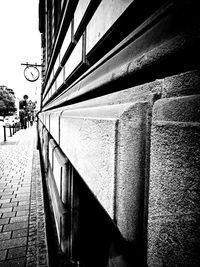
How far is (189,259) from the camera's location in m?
0.35

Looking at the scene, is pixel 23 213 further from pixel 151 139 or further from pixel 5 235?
pixel 151 139

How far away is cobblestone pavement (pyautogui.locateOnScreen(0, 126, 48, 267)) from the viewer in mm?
2068

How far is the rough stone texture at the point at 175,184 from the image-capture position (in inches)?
13.4

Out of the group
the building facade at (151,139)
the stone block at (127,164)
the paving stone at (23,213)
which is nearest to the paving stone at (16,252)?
the paving stone at (23,213)

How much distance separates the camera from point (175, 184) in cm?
37

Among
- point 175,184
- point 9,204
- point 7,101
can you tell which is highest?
point 7,101

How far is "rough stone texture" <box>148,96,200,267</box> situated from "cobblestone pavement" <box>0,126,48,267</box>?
1950mm

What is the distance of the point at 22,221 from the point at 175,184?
3071 mm

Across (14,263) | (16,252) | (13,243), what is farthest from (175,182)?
(13,243)

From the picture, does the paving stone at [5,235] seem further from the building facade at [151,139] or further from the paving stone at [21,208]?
the building facade at [151,139]

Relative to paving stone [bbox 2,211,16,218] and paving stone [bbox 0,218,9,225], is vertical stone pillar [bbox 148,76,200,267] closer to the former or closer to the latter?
paving stone [bbox 0,218,9,225]

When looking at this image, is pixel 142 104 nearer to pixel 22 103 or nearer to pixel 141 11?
pixel 141 11

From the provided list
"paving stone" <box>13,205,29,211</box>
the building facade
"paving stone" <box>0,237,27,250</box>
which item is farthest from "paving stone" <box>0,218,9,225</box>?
the building facade

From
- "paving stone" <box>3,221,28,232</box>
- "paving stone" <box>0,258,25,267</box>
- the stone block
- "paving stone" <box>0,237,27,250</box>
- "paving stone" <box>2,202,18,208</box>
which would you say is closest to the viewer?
the stone block
